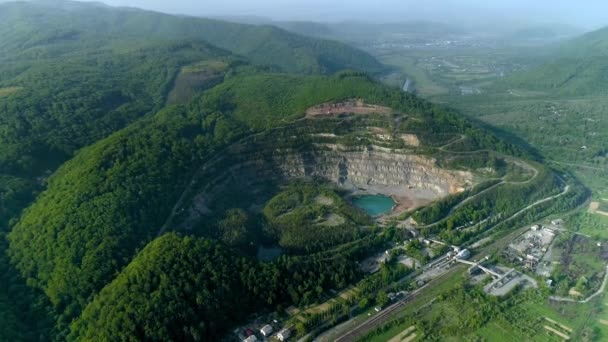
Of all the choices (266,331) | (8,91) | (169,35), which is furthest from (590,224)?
(169,35)

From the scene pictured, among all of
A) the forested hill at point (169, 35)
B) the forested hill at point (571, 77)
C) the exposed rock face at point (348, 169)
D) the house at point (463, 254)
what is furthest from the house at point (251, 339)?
the forested hill at point (571, 77)

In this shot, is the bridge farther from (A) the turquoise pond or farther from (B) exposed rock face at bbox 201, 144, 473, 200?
(B) exposed rock face at bbox 201, 144, 473, 200

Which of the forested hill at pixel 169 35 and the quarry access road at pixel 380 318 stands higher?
the forested hill at pixel 169 35

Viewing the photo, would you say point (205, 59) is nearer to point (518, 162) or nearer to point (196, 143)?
point (196, 143)

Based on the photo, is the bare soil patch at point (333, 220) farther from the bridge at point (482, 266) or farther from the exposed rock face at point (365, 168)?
the bridge at point (482, 266)

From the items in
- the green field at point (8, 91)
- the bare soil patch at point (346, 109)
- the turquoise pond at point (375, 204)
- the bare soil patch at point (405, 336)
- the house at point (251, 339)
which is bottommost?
the bare soil patch at point (405, 336)

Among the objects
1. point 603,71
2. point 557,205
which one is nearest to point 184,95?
point 557,205

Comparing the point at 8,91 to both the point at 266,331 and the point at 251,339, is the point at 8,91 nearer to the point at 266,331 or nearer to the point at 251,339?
the point at 251,339
